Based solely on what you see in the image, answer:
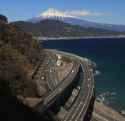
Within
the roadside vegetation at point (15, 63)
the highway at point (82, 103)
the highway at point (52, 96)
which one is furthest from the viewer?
the roadside vegetation at point (15, 63)

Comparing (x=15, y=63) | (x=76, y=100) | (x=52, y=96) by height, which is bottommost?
(x=76, y=100)

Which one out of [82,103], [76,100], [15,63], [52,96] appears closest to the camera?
[52,96]

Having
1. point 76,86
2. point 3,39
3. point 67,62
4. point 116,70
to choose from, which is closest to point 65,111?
point 76,86

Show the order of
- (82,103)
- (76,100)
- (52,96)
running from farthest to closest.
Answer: (76,100)
(82,103)
(52,96)

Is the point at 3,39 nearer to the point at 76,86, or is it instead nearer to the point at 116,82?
the point at 76,86

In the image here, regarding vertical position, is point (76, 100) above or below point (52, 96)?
below

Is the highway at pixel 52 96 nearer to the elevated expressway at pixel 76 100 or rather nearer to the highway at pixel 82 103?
the elevated expressway at pixel 76 100

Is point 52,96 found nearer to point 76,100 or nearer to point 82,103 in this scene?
point 82,103

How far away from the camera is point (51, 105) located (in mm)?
57531

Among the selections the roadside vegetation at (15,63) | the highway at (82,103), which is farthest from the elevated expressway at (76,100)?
the roadside vegetation at (15,63)

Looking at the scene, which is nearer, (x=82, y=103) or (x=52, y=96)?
(x=52, y=96)

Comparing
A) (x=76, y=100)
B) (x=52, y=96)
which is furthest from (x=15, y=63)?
(x=52, y=96)

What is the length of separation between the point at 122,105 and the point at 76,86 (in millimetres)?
9677

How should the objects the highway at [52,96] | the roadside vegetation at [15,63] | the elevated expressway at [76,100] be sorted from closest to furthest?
the elevated expressway at [76,100]
the highway at [52,96]
the roadside vegetation at [15,63]
